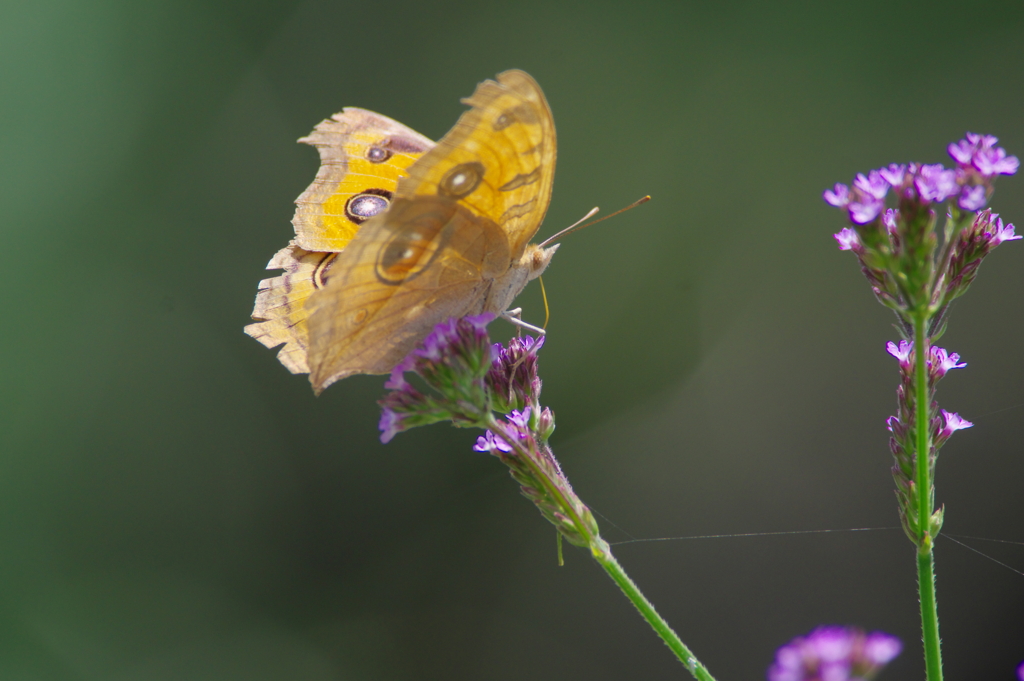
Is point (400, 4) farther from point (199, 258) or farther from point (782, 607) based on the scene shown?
point (782, 607)

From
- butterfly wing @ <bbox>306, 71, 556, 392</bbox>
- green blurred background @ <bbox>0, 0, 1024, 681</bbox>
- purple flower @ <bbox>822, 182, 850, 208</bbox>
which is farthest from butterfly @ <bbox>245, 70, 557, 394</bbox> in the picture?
green blurred background @ <bbox>0, 0, 1024, 681</bbox>

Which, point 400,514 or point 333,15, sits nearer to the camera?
point 400,514

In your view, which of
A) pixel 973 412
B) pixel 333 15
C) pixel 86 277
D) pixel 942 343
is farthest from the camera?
pixel 333 15

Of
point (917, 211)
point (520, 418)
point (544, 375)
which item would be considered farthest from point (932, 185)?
point (544, 375)

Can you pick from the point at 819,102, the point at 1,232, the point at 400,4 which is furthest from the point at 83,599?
the point at 819,102

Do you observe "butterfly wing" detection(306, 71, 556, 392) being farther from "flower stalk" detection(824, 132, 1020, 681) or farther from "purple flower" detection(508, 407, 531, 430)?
"flower stalk" detection(824, 132, 1020, 681)

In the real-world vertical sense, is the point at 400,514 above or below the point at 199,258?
below
